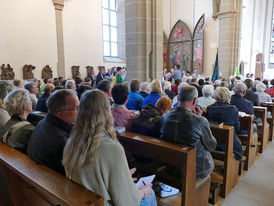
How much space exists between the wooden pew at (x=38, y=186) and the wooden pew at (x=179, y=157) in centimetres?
97

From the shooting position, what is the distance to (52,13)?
35.2 feet

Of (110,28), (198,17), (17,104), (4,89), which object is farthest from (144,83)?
(198,17)

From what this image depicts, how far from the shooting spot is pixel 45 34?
34.6 ft

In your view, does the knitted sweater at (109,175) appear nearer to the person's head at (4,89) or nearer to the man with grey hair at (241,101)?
the person's head at (4,89)

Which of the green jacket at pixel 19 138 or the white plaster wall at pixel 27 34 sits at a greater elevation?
the white plaster wall at pixel 27 34

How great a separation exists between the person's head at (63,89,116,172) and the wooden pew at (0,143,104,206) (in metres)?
0.13

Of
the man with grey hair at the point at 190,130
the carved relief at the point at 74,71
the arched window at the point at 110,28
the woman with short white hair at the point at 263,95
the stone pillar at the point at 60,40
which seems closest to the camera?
the man with grey hair at the point at 190,130

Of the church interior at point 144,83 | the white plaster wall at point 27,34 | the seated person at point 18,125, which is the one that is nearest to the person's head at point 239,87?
the church interior at point 144,83

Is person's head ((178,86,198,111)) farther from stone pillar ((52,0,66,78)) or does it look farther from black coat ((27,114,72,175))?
stone pillar ((52,0,66,78))

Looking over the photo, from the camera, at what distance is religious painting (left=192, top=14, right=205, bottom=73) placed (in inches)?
562

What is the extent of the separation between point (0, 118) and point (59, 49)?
8.91 metres

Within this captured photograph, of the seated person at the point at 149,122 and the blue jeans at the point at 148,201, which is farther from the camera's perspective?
the seated person at the point at 149,122

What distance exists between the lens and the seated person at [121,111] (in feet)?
9.45

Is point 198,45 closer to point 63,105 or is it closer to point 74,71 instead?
point 74,71
